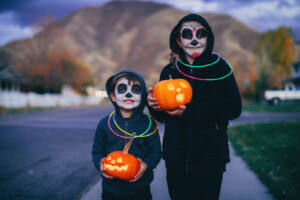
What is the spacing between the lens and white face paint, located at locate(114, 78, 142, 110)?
83.0 inches

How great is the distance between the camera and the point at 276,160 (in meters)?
4.45

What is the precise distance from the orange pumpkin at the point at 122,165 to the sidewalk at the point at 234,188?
1459 millimetres

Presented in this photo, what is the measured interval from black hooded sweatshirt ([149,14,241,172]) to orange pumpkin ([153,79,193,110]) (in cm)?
6

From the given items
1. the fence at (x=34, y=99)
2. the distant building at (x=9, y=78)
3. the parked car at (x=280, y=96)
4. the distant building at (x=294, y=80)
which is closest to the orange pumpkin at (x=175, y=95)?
the fence at (x=34, y=99)

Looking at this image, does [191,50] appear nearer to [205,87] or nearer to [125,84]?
[205,87]

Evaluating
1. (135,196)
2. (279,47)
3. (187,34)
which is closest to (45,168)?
(135,196)

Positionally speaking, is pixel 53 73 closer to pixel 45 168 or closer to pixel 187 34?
pixel 45 168

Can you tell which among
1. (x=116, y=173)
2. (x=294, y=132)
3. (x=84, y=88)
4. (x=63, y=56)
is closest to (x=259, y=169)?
(x=116, y=173)

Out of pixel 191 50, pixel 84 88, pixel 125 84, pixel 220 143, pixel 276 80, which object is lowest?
pixel 84 88

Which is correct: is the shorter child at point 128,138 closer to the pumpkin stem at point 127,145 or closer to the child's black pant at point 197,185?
the pumpkin stem at point 127,145

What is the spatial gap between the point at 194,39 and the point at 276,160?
3.72 m

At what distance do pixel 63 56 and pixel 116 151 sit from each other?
3660 centimetres

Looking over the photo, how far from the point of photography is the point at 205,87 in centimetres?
172

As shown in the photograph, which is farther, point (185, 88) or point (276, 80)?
point (276, 80)
